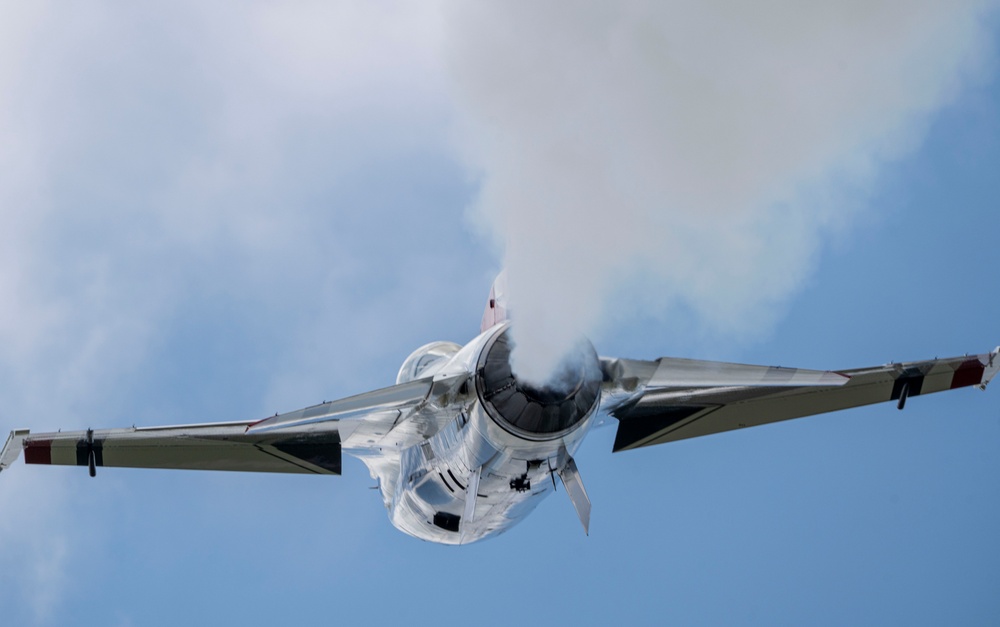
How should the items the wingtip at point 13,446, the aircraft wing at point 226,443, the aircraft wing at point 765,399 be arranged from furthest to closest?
1. the aircraft wing at point 765,399
2. the wingtip at point 13,446
3. the aircraft wing at point 226,443

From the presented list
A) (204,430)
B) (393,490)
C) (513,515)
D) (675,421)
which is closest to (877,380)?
(675,421)

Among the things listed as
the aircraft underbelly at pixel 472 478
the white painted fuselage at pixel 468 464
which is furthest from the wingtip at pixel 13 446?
the aircraft underbelly at pixel 472 478

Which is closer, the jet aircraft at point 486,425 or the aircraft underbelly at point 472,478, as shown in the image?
the jet aircraft at point 486,425

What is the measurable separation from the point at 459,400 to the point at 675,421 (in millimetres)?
4789

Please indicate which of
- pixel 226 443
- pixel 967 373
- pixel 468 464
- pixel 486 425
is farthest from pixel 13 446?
pixel 967 373

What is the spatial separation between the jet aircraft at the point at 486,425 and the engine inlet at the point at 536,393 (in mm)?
14

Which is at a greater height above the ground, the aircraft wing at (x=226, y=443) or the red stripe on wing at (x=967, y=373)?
the red stripe on wing at (x=967, y=373)

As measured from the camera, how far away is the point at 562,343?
12297mm

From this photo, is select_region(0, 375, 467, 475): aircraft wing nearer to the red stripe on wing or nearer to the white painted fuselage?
the white painted fuselage

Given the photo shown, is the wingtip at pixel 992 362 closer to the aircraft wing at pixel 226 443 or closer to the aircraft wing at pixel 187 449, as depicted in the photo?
the aircraft wing at pixel 226 443

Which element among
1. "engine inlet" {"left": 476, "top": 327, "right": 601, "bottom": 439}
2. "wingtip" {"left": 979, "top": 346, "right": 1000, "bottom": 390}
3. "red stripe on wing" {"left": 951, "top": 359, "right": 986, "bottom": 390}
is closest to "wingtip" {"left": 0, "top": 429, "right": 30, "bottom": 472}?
"engine inlet" {"left": 476, "top": 327, "right": 601, "bottom": 439}

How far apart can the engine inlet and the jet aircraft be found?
0.01m

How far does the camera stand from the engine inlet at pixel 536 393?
12562 mm

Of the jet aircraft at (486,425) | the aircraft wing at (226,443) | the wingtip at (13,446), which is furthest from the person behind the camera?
the wingtip at (13,446)
